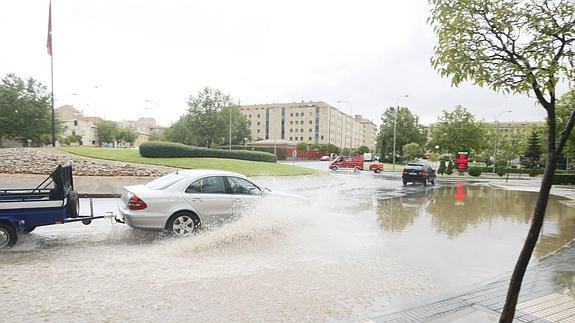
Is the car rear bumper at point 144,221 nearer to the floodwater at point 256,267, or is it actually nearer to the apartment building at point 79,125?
the floodwater at point 256,267

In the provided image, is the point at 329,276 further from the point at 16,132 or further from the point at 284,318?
the point at 16,132

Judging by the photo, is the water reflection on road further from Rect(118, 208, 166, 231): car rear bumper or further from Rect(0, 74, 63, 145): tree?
Rect(0, 74, 63, 145): tree

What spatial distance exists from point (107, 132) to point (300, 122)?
60.7 metres

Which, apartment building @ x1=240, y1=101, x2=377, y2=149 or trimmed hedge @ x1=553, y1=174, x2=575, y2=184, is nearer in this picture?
trimmed hedge @ x1=553, y1=174, x2=575, y2=184

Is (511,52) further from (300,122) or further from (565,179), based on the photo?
(300,122)

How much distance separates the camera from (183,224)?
25.1 feet

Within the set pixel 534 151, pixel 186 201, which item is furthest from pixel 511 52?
pixel 534 151

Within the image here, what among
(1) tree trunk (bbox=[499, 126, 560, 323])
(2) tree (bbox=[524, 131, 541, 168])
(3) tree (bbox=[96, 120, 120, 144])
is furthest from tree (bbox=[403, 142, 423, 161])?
(3) tree (bbox=[96, 120, 120, 144])

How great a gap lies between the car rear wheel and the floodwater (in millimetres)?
259

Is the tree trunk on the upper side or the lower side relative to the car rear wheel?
upper

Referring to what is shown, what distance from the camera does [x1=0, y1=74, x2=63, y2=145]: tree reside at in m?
39.2

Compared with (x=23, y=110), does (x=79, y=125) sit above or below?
above

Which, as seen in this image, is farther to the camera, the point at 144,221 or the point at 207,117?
the point at 207,117

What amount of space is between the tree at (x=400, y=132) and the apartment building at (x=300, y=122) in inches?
1680
